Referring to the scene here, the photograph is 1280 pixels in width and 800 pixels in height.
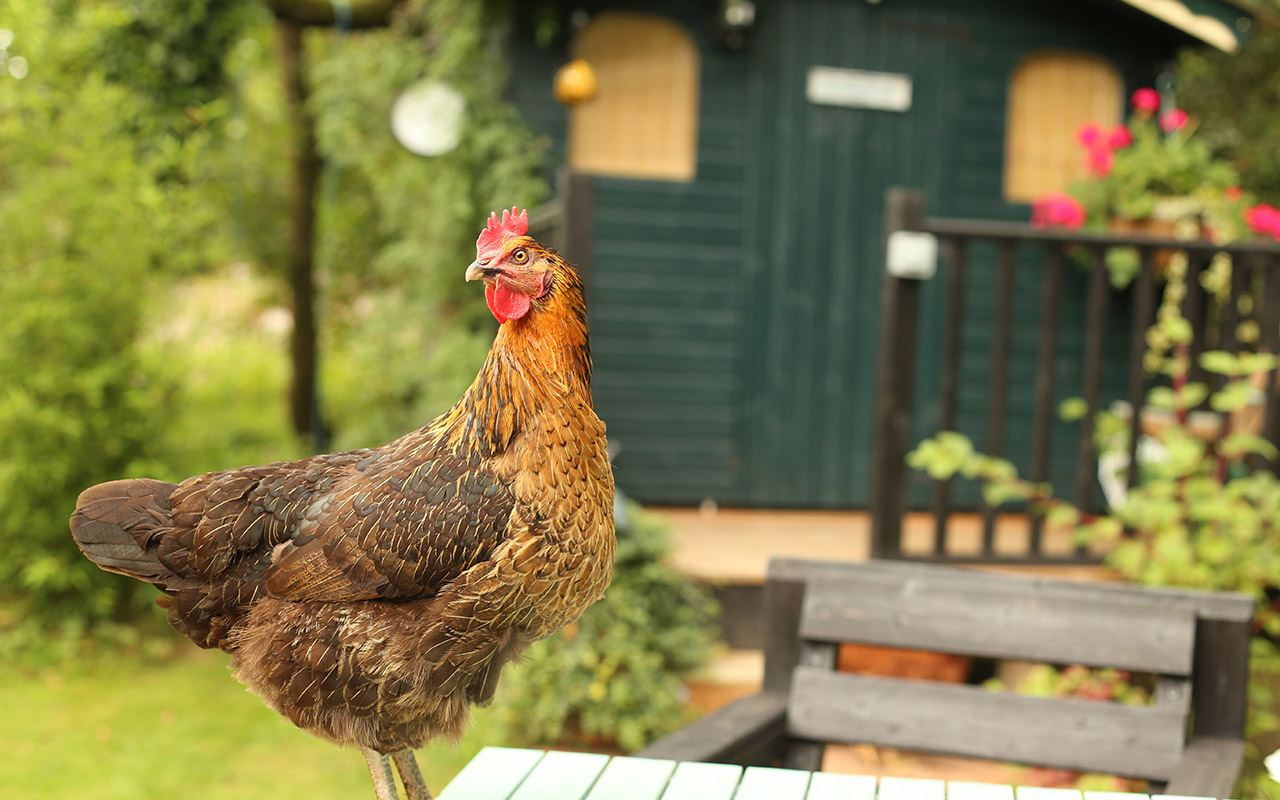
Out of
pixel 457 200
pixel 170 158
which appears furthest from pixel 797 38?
pixel 170 158

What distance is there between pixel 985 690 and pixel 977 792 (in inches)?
21.0

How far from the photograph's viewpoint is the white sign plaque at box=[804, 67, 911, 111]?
6.14 metres

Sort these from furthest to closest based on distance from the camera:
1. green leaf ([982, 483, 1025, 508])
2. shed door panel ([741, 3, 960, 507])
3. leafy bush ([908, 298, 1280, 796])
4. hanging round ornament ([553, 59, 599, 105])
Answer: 1. shed door panel ([741, 3, 960, 507])
2. hanging round ornament ([553, 59, 599, 105])
3. green leaf ([982, 483, 1025, 508])
4. leafy bush ([908, 298, 1280, 796])

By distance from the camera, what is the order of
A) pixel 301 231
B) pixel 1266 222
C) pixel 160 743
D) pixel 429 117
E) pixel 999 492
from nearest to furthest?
pixel 999 492
pixel 160 743
pixel 1266 222
pixel 429 117
pixel 301 231

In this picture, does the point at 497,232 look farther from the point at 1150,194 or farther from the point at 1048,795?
the point at 1150,194

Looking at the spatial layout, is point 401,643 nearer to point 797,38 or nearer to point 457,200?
point 457,200

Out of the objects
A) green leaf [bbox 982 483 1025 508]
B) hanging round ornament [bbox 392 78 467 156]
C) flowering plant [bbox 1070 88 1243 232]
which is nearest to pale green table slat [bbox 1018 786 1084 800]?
green leaf [bbox 982 483 1025 508]

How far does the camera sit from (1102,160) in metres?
5.65

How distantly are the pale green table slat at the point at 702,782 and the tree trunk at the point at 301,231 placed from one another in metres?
6.61

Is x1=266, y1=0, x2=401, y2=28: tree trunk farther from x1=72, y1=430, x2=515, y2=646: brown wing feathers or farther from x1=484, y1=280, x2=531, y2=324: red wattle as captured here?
x1=484, y1=280, x2=531, y2=324: red wattle

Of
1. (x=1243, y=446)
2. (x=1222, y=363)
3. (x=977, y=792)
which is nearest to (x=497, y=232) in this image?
(x=977, y=792)

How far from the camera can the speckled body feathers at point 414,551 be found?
1728 millimetres

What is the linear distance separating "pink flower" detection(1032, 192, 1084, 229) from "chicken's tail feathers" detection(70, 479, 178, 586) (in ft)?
15.5

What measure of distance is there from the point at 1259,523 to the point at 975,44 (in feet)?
11.2
